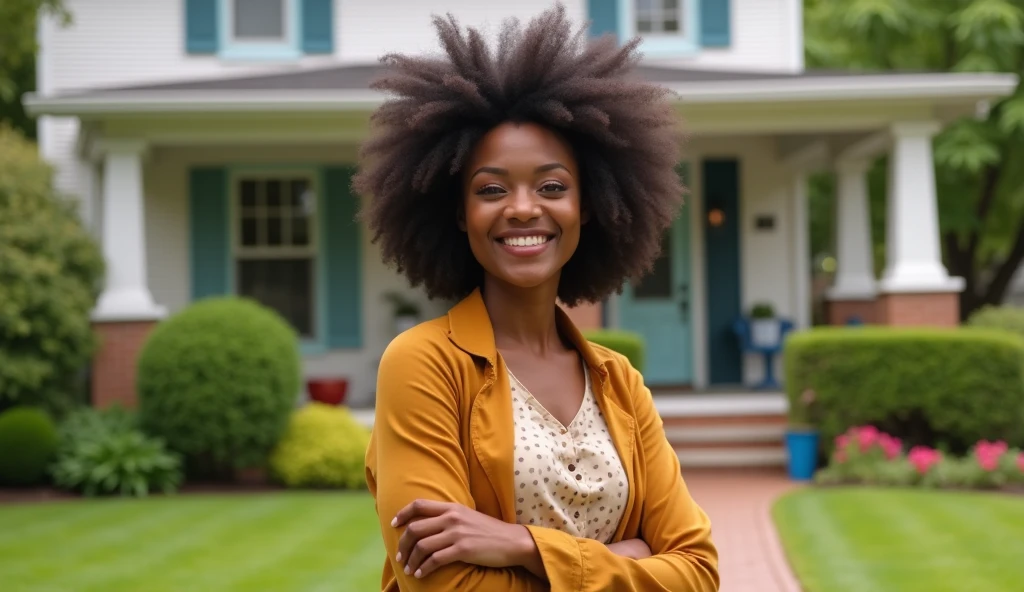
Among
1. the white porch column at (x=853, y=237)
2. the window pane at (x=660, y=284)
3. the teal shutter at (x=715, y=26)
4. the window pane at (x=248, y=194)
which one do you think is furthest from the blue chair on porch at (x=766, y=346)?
the window pane at (x=248, y=194)

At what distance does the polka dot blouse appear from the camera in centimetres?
→ 220

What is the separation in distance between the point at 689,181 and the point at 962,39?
4259mm

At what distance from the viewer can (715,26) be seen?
540 inches

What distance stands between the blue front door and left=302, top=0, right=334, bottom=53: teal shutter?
4.41 meters

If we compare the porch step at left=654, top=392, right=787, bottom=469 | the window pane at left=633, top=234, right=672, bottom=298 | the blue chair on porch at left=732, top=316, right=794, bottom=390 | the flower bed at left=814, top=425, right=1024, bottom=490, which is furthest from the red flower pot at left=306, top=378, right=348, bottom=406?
the flower bed at left=814, top=425, right=1024, bottom=490

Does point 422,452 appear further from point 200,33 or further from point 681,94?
point 200,33

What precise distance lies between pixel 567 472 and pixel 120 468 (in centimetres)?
828

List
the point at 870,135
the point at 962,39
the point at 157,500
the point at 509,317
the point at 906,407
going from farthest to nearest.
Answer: the point at 962,39 < the point at 870,135 < the point at 906,407 < the point at 157,500 < the point at 509,317

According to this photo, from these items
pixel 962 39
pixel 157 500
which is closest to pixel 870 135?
pixel 962 39

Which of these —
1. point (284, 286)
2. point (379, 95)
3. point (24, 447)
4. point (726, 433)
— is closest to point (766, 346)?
point (726, 433)

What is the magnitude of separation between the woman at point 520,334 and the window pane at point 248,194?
11.3 metres

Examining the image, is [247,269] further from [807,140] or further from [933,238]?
[933,238]

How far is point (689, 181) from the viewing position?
13.8m

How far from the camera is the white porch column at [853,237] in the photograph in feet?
45.8
